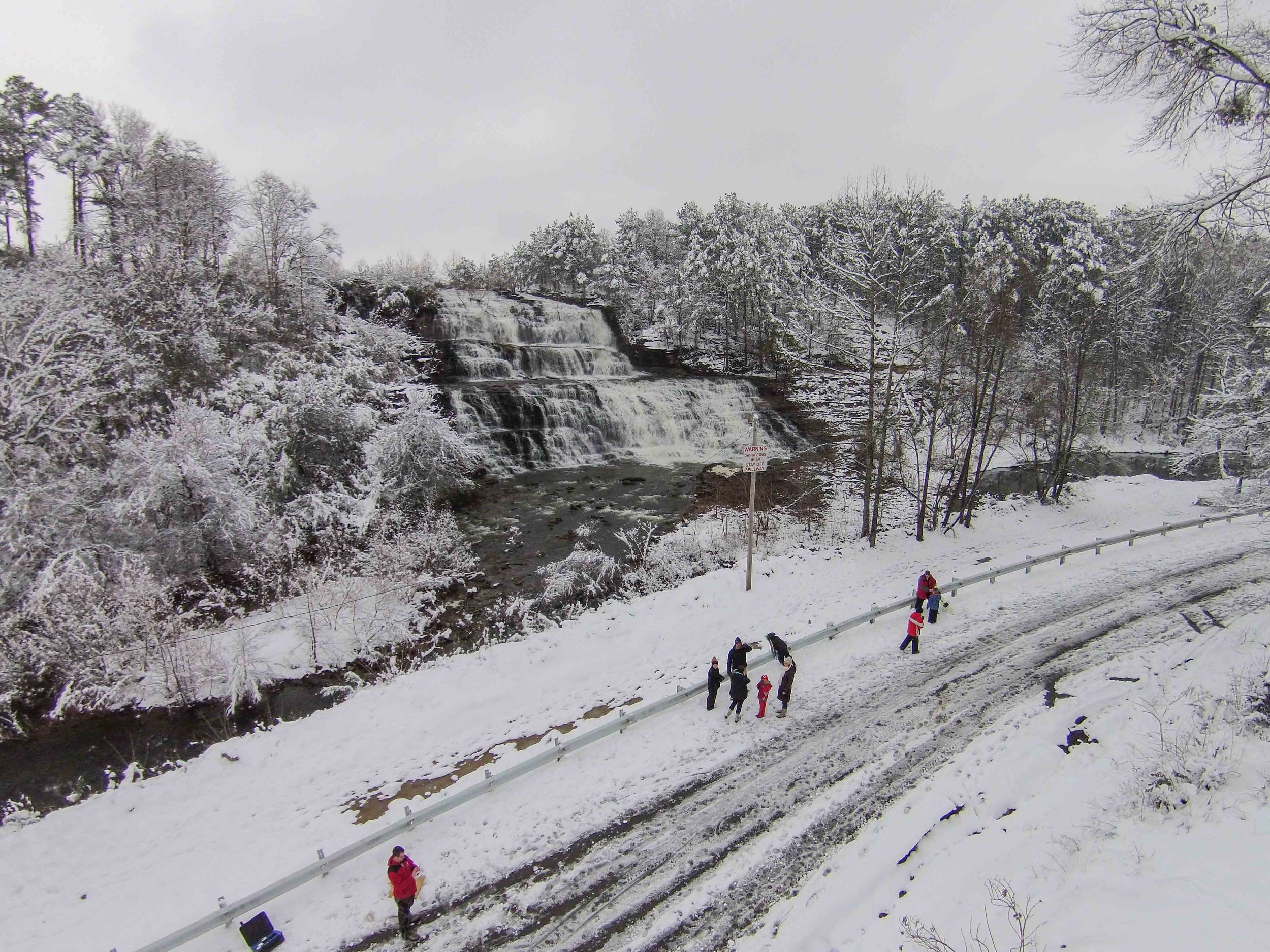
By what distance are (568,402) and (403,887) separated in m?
29.9

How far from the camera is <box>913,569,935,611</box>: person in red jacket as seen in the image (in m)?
12.6

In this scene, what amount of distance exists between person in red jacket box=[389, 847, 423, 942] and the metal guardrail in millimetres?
1328

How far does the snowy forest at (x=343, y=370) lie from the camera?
40.3ft

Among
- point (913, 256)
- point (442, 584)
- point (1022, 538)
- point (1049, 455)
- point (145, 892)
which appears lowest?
point (145, 892)

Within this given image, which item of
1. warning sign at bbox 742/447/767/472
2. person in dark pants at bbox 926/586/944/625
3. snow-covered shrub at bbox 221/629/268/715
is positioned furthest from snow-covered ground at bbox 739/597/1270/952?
snow-covered shrub at bbox 221/629/268/715

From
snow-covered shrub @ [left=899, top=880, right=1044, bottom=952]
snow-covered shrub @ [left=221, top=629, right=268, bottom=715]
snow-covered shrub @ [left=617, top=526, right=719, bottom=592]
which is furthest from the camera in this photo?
snow-covered shrub @ [left=617, top=526, right=719, bottom=592]

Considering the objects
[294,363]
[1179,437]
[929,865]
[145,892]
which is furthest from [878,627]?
[1179,437]

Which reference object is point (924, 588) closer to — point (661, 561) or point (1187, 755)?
point (1187, 755)

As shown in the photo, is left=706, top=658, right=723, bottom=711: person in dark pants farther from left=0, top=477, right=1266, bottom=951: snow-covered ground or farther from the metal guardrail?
the metal guardrail

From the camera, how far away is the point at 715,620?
46.3 feet

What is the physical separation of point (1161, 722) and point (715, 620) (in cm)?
829

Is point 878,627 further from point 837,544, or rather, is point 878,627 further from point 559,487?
point 559,487

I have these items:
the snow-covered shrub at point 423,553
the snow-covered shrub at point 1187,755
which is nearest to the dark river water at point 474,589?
the snow-covered shrub at point 423,553

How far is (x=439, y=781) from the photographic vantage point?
9.32 m
